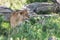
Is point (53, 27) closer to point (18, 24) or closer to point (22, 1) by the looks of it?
point (18, 24)

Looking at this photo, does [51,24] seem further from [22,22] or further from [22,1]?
[22,1]

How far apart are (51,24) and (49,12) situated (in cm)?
161

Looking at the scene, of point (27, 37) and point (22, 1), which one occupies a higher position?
point (27, 37)

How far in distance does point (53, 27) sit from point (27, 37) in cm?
84

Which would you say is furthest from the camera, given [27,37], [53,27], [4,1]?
[4,1]

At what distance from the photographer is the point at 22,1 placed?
888 centimetres

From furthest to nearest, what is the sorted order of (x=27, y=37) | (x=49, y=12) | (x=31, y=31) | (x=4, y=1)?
(x=4, y=1), (x=49, y=12), (x=31, y=31), (x=27, y=37)

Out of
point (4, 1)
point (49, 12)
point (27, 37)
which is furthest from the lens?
point (4, 1)

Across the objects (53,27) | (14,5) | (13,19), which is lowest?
(14,5)

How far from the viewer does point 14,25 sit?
396 cm

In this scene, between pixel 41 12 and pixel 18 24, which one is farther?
pixel 41 12

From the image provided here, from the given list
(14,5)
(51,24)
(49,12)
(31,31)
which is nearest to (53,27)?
(51,24)

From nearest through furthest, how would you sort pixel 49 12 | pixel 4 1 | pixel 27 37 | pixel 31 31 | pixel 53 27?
pixel 27 37
pixel 31 31
pixel 53 27
pixel 49 12
pixel 4 1

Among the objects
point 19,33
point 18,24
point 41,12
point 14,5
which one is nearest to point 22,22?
point 18,24
